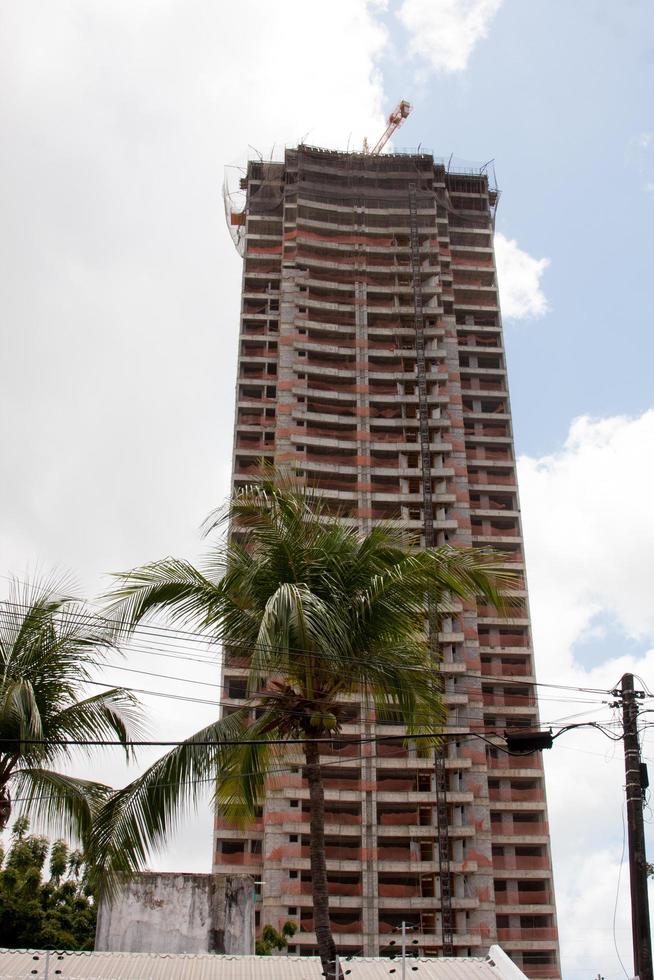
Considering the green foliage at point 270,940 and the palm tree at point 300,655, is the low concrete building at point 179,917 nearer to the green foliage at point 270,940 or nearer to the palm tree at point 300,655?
the palm tree at point 300,655

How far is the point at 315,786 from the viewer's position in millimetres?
17438

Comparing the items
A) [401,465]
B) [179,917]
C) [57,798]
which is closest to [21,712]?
[57,798]

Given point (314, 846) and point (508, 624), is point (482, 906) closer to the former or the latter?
→ point (508, 624)

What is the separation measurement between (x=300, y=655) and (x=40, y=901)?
113 feet

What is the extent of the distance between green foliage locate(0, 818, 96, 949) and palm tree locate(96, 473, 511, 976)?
20042mm

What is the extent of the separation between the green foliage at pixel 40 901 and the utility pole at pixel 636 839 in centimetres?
2203

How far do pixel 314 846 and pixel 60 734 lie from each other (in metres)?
4.80

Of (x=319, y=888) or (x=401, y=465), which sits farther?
(x=401, y=465)

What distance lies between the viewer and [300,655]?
16.4m

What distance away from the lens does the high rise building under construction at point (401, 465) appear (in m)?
62.0

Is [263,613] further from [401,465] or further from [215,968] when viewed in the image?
[401,465]

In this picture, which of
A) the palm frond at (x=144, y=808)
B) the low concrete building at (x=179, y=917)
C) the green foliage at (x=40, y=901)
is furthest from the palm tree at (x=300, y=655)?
the green foliage at (x=40, y=901)

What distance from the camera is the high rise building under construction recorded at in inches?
2441

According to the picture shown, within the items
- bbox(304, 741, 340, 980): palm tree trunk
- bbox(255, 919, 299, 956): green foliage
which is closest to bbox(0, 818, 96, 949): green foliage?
bbox(255, 919, 299, 956): green foliage
